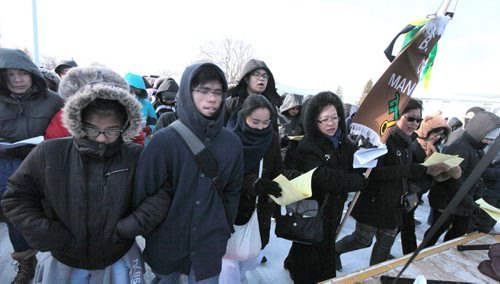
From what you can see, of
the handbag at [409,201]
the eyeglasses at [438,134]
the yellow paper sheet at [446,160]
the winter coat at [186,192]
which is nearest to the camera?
the winter coat at [186,192]

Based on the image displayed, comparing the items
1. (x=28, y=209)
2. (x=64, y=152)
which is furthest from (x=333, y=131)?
(x=28, y=209)

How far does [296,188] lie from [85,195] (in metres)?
1.27

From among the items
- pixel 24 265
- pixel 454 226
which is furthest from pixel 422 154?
pixel 24 265

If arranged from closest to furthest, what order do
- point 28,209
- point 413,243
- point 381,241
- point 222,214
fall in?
1. point 28,209
2. point 222,214
3. point 381,241
4. point 413,243

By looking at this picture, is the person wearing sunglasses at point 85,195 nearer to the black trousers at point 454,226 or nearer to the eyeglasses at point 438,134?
the black trousers at point 454,226

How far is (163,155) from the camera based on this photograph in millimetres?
1540

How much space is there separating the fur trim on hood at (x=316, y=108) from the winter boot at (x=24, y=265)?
103 inches

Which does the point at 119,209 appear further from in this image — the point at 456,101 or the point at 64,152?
the point at 456,101

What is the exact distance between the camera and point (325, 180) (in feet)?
6.96

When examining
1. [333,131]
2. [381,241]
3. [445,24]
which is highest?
[445,24]

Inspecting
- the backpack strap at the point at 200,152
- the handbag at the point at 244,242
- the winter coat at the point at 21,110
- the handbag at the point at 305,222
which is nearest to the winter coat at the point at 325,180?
the handbag at the point at 305,222

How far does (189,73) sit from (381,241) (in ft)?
8.61

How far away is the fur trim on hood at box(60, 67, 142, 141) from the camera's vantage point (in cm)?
136

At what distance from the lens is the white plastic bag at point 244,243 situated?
6.58 ft
